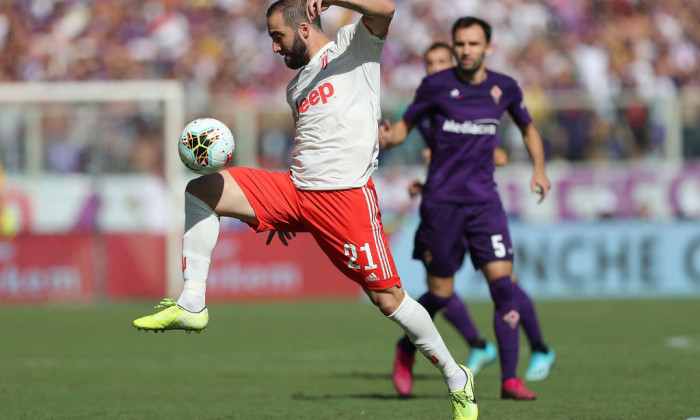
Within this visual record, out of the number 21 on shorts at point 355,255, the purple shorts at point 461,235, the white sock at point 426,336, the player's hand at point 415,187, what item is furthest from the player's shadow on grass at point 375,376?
the number 21 on shorts at point 355,255

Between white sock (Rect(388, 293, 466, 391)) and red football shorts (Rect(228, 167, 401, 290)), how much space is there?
17 cm

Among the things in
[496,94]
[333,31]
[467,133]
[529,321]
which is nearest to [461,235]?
[467,133]

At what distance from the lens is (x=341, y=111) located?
6320mm

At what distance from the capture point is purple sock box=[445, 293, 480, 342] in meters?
9.10

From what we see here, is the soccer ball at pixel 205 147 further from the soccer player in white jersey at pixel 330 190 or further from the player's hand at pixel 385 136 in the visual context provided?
the player's hand at pixel 385 136

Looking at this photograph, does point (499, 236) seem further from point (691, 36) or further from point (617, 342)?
point (691, 36)

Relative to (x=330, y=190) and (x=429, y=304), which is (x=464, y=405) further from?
(x=429, y=304)

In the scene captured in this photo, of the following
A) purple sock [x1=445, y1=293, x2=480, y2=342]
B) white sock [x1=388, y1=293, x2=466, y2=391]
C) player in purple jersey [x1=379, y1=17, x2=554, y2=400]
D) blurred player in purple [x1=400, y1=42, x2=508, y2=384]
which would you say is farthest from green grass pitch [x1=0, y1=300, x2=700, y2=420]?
player in purple jersey [x1=379, y1=17, x2=554, y2=400]

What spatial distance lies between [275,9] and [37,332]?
8427 mm

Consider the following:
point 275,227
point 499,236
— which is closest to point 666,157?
point 499,236

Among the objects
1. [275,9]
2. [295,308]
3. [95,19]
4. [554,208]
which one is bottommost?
[295,308]

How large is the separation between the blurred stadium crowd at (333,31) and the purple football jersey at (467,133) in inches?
458

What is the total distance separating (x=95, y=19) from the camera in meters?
22.5

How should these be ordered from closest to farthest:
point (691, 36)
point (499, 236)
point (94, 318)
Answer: point (499, 236)
point (94, 318)
point (691, 36)
